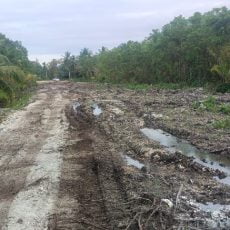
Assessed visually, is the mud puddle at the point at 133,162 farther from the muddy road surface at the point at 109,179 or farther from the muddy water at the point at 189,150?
the muddy water at the point at 189,150

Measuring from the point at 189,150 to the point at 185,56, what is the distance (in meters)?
36.6

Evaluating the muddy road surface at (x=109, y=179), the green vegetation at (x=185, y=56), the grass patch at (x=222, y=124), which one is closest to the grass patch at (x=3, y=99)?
the muddy road surface at (x=109, y=179)

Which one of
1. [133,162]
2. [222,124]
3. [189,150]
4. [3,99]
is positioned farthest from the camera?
[3,99]

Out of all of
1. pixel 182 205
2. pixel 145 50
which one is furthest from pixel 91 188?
pixel 145 50

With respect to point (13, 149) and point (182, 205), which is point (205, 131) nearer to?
point (13, 149)

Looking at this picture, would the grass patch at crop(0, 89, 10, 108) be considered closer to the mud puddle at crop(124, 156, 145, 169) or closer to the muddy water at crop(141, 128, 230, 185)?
the muddy water at crop(141, 128, 230, 185)

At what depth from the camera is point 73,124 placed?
73.2 ft

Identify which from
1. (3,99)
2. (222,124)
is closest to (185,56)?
(3,99)

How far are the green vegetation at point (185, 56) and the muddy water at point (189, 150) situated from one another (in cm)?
2015

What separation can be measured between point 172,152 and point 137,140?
2473 millimetres

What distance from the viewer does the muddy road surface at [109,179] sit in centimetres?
884

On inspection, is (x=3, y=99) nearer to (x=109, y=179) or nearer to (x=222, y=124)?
(x=222, y=124)

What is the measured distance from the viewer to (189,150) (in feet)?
51.6

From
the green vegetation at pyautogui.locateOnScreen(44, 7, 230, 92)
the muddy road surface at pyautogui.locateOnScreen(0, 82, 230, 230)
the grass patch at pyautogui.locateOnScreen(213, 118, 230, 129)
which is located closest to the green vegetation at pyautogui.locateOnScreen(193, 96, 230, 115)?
the muddy road surface at pyautogui.locateOnScreen(0, 82, 230, 230)
